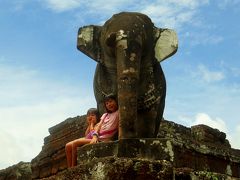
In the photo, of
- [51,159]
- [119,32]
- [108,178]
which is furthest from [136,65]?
[51,159]

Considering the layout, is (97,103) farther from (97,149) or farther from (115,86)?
(97,149)

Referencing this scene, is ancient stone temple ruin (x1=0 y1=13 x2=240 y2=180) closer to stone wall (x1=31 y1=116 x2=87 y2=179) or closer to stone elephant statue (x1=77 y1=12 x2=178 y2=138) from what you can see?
stone elephant statue (x1=77 y1=12 x2=178 y2=138)

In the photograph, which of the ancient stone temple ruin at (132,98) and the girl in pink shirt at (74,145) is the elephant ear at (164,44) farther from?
the girl in pink shirt at (74,145)

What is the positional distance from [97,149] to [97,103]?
1.14 meters

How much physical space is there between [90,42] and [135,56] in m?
0.78

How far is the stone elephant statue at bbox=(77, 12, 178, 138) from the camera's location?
5.05 meters

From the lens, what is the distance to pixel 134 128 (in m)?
4.79

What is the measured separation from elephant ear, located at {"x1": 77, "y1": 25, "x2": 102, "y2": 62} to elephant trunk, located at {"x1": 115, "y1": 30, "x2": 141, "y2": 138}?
0.55 meters

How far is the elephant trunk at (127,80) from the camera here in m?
4.77

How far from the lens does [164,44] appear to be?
5.65m

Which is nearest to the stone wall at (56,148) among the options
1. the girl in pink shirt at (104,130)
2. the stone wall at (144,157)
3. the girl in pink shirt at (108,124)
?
the stone wall at (144,157)

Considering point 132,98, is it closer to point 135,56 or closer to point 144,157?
point 135,56

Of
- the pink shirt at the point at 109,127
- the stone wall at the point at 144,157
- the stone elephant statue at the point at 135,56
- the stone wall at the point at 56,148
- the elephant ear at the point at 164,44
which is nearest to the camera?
the stone wall at the point at 144,157

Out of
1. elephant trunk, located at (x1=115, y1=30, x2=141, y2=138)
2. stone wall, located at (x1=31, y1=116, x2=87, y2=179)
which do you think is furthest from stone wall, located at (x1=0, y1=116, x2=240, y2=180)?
elephant trunk, located at (x1=115, y1=30, x2=141, y2=138)
